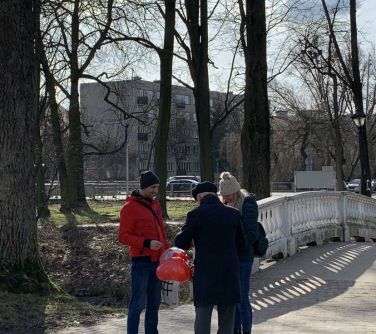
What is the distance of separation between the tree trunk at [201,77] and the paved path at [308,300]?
8692 mm

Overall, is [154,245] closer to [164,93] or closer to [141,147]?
[164,93]

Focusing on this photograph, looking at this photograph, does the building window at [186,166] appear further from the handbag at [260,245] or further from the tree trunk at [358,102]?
the handbag at [260,245]

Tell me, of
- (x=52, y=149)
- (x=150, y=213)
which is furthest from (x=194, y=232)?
(x=52, y=149)

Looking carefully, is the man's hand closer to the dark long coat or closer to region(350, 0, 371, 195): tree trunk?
the dark long coat

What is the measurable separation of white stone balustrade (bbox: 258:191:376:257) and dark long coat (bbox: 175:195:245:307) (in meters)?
5.78

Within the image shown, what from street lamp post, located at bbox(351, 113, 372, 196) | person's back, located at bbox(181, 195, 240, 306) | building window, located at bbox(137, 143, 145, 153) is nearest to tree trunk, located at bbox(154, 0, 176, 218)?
A: street lamp post, located at bbox(351, 113, 372, 196)

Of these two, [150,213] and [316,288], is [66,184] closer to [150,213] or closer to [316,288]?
[316,288]

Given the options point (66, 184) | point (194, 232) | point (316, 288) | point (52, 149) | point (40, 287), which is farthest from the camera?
point (66, 184)

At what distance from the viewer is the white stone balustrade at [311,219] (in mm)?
12031

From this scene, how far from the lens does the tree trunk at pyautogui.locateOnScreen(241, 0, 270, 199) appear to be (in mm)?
14344

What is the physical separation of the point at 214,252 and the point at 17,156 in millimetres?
4442

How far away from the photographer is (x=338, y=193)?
16.9 meters

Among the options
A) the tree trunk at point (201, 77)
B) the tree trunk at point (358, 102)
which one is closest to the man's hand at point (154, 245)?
the tree trunk at point (201, 77)

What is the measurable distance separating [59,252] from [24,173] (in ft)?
25.7
